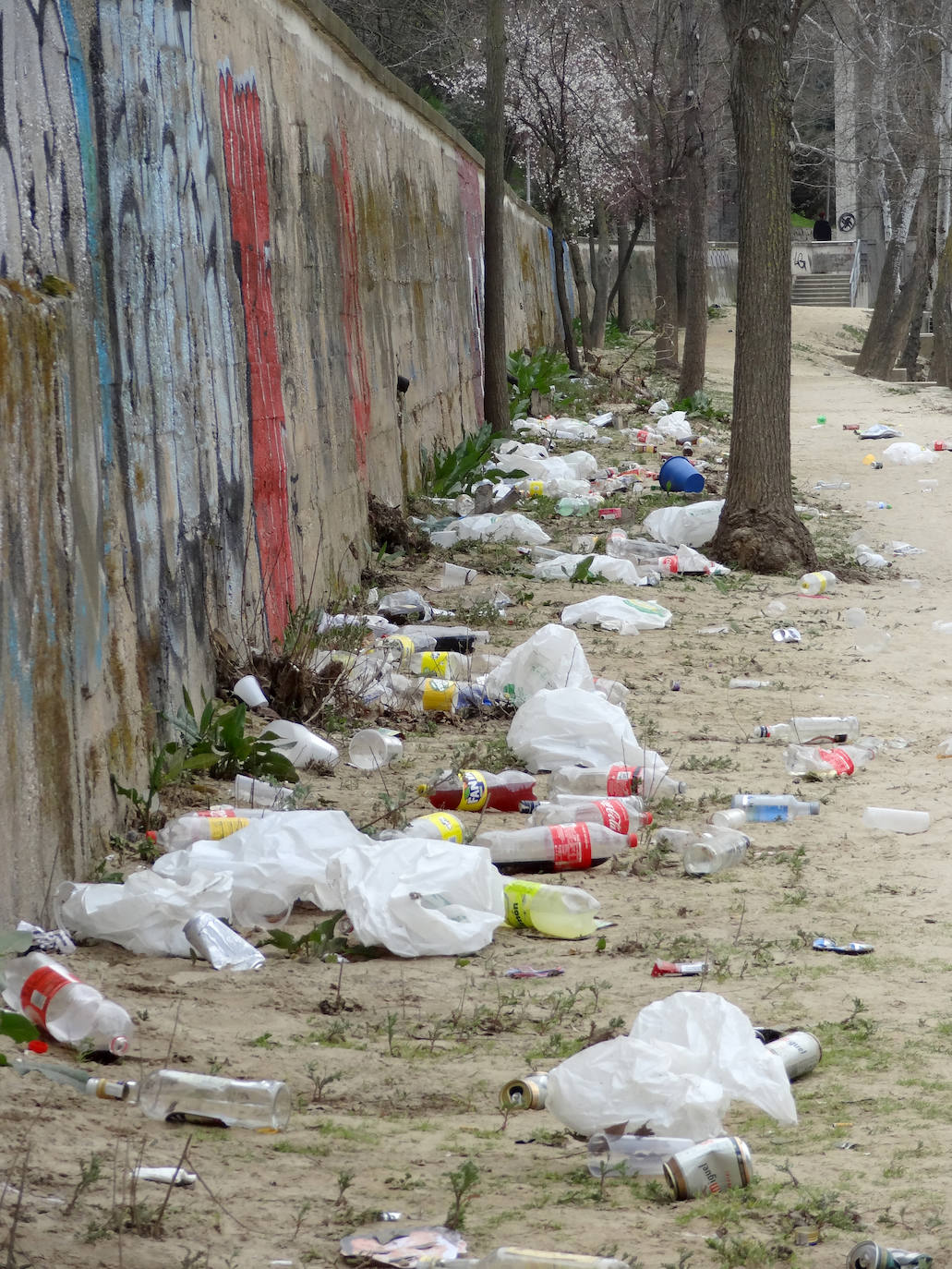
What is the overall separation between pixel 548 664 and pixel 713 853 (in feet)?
5.07

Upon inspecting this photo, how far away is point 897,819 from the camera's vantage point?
431 cm

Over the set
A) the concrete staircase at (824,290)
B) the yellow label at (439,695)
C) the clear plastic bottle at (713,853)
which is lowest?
the clear plastic bottle at (713,853)

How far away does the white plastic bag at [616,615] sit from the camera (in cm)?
704

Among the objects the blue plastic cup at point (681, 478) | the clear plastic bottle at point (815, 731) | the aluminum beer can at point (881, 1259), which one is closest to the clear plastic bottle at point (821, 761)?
the clear plastic bottle at point (815, 731)

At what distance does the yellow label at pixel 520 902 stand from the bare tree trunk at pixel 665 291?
2071 centimetres

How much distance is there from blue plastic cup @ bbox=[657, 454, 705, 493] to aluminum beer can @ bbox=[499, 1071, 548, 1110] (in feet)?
29.9

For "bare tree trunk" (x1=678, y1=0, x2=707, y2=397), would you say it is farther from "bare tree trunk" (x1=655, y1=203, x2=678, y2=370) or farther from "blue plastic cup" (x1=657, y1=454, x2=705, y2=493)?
"blue plastic cup" (x1=657, y1=454, x2=705, y2=493)

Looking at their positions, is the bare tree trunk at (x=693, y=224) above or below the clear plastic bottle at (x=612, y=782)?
above

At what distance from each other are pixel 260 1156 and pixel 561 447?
12.2 m

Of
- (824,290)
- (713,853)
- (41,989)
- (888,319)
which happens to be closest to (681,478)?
(713,853)

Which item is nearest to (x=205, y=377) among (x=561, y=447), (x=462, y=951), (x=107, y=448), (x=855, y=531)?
(x=107, y=448)

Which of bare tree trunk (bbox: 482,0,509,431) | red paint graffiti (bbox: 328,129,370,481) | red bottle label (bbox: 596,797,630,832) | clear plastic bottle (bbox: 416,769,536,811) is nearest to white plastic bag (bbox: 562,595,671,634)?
red paint graffiti (bbox: 328,129,370,481)

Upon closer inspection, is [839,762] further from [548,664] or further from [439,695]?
[439,695]

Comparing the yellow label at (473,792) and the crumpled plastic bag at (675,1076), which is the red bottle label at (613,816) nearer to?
the yellow label at (473,792)
